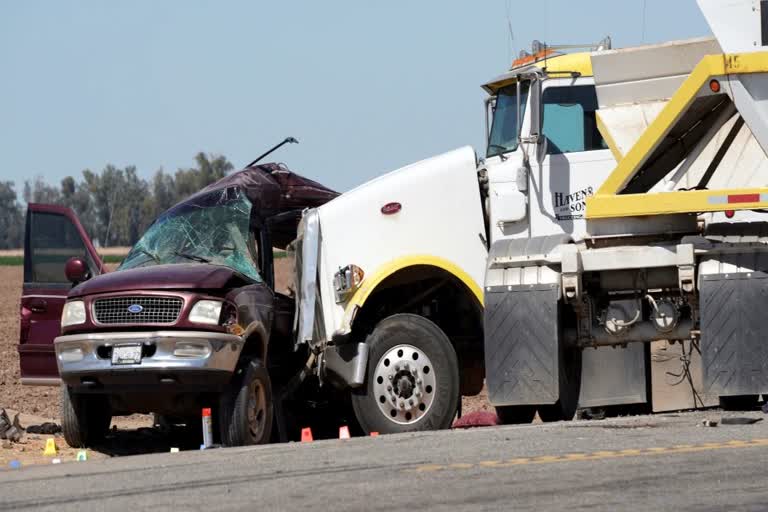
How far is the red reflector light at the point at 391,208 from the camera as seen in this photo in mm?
14008

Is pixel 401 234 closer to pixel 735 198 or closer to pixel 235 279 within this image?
pixel 235 279

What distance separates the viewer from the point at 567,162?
14.0 metres

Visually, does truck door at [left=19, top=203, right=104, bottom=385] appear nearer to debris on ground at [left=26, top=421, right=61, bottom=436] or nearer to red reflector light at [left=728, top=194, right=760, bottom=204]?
debris on ground at [left=26, top=421, right=61, bottom=436]

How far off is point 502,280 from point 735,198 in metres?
2.05

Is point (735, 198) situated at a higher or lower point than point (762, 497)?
higher

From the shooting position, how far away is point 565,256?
12844mm

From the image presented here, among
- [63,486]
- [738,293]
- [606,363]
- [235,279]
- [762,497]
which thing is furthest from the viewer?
[606,363]

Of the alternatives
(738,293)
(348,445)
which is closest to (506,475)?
(348,445)

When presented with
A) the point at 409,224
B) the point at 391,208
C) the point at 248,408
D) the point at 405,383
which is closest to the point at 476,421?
the point at 405,383

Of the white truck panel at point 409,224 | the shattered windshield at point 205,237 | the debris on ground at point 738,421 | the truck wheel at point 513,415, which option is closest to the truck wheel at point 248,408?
the white truck panel at point 409,224

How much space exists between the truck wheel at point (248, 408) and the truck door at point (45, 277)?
241 centimetres

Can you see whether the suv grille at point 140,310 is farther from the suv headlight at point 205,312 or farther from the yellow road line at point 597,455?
the yellow road line at point 597,455

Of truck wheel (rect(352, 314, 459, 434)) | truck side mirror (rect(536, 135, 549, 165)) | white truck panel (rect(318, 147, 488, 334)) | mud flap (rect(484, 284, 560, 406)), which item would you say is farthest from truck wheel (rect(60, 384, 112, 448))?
truck side mirror (rect(536, 135, 549, 165))

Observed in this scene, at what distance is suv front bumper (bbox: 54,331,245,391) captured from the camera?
41.1 feet
